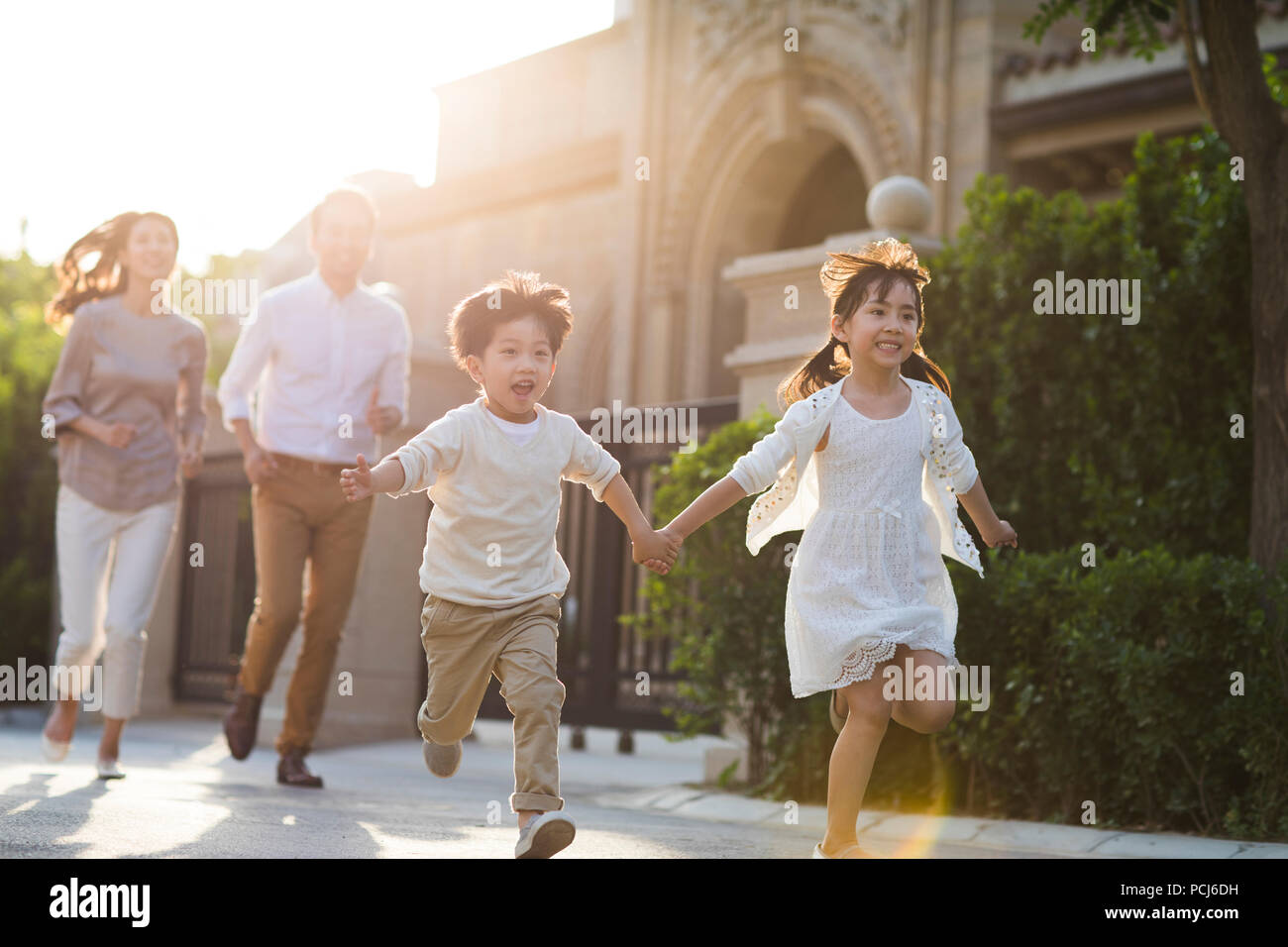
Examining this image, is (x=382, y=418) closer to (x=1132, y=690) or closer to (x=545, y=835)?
(x=545, y=835)

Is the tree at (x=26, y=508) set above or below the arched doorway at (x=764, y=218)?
below

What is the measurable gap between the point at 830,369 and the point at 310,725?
2.89 metres

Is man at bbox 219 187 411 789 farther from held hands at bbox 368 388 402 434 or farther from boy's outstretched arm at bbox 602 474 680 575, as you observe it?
boy's outstretched arm at bbox 602 474 680 575

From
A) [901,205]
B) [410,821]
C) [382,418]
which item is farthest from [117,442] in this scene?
[901,205]

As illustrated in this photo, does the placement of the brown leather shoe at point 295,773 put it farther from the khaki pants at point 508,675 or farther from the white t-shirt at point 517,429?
the white t-shirt at point 517,429

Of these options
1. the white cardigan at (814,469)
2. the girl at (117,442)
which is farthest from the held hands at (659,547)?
the girl at (117,442)

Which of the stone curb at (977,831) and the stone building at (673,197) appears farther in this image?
the stone building at (673,197)

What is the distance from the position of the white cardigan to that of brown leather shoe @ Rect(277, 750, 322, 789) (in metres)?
2.67

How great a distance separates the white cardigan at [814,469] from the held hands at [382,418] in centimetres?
225

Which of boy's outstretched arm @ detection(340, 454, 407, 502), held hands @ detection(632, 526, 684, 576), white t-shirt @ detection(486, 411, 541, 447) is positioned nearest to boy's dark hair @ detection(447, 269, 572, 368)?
white t-shirt @ detection(486, 411, 541, 447)

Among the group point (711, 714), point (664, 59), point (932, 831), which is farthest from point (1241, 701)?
point (664, 59)

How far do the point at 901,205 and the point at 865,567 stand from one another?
12.8 feet

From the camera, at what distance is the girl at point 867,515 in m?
4.54
